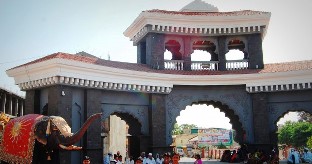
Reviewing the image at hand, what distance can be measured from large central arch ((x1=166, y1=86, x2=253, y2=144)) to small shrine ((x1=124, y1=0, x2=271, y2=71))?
1.55m

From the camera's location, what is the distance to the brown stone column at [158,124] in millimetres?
18562

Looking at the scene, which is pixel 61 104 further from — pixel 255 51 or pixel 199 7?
pixel 199 7

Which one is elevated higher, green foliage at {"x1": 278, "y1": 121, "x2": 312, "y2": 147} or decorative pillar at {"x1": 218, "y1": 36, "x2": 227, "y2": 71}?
decorative pillar at {"x1": 218, "y1": 36, "x2": 227, "y2": 71}

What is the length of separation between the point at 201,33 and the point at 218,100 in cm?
430

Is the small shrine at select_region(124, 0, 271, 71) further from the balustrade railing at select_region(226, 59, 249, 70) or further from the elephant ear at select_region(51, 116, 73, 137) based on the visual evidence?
the elephant ear at select_region(51, 116, 73, 137)

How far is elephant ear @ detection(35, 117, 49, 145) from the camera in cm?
1044

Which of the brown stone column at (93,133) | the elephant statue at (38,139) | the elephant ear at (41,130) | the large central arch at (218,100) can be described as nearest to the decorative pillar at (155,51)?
the large central arch at (218,100)

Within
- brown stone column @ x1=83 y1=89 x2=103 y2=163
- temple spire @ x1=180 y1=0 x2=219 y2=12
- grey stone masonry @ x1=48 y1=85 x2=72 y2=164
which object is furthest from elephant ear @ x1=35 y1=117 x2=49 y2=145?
temple spire @ x1=180 y1=0 x2=219 y2=12

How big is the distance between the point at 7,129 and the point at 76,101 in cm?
527

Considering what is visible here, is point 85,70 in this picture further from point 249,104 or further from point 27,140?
point 249,104

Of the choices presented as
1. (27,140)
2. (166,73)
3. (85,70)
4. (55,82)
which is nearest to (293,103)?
(166,73)

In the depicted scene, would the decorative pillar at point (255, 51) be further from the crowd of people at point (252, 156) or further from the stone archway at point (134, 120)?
the stone archway at point (134, 120)

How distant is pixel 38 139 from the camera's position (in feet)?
34.2

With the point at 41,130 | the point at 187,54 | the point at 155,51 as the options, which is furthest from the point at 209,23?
the point at 41,130
